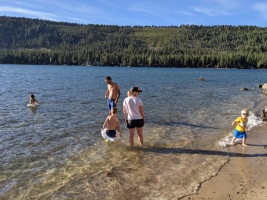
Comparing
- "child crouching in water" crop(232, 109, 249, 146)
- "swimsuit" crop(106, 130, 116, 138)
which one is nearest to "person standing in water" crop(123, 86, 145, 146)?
A: "swimsuit" crop(106, 130, 116, 138)

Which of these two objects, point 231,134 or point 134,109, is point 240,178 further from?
point 231,134

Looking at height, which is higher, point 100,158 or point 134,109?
point 134,109

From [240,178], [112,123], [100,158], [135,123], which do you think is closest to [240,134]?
[240,178]

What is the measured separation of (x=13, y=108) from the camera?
23.3m

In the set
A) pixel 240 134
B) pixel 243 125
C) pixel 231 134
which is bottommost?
pixel 231 134

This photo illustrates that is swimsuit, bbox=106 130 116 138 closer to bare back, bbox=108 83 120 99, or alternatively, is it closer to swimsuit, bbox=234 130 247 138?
bare back, bbox=108 83 120 99

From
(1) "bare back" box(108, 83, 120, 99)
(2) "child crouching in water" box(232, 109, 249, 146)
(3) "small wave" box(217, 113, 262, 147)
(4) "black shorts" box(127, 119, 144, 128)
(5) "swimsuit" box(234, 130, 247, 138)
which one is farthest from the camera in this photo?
(1) "bare back" box(108, 83, 120, 99)

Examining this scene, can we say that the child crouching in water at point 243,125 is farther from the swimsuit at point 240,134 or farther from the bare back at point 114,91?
the bare back at point 114,91

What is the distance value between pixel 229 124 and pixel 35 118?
12.6 metres

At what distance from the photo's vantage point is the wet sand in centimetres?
810

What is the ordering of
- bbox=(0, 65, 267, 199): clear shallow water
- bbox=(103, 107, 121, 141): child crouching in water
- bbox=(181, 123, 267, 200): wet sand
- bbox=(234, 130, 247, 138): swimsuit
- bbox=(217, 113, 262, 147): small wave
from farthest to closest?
1. bbox=(217, 113, 262, 147): small wave
2. bbox=(234, 130, 247, 138): swimsuit
3. bbox=(103, 107, 121, 141): child crouching in water
4. bbox=(0, 65, 267, 199): clear shallow water
5. bbox=(181, 123, 267, 200): wet sand

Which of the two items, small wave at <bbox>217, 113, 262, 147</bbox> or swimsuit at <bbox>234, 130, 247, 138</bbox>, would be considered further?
small wave at <bbox>217, 113, 262, 147</bbox>

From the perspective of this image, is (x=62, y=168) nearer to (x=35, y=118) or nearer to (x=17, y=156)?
(x=17, y=156)

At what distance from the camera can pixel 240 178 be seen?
931cm
